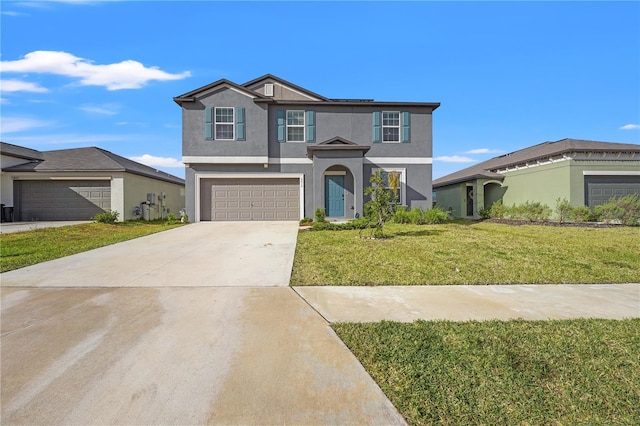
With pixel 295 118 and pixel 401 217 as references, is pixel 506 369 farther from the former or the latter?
pixel 295 118

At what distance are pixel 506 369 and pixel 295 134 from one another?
16.2m

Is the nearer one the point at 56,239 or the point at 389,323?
the point at 389,323

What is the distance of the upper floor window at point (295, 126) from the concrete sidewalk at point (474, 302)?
1351cm

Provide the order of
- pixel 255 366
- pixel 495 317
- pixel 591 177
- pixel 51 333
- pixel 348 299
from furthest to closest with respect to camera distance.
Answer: pixel 591 177 → pixel 348 299 → pixel 495 317 → pixel 51 333 → pixel 255 366

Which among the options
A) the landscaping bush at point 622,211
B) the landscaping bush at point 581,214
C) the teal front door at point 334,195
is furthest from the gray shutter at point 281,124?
the landscaping bush at point 622,211

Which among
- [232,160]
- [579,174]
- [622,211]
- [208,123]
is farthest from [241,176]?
[622,211]

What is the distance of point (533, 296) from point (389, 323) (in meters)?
2.70

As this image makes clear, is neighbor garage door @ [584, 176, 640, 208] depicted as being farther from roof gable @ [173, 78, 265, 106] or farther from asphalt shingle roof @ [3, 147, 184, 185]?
asphalt shingle roof @ [3, 147, 184, 185]

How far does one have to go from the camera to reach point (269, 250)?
873cm

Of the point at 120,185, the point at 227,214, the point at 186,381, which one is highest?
the point at 120,185

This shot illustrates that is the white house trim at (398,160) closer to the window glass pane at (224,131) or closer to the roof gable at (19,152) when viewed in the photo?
the window glass pane at (224,131)

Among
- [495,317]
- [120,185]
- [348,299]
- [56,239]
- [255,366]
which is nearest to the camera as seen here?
[255,366]

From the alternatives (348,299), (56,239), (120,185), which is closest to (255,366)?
(348,299)

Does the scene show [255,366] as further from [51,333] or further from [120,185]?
[120,185]
